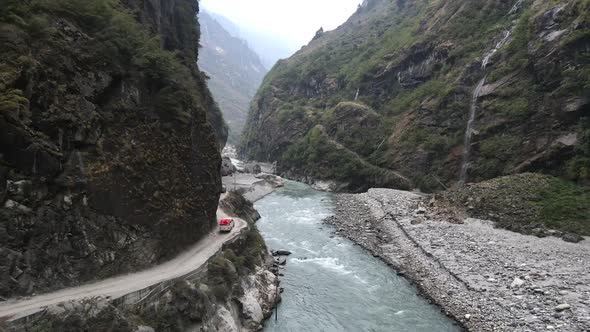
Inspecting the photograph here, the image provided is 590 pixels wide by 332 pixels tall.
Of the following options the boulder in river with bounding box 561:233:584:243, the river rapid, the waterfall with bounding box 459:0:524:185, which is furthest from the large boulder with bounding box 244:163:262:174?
the boulder in river with bounding box 561:233:584:243

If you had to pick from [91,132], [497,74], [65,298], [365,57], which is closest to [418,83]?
[497,74]

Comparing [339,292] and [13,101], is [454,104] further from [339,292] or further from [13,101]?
[13,101]

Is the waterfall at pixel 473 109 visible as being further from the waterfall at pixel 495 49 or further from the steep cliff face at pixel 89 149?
the steep cliff face at pixel 89 149

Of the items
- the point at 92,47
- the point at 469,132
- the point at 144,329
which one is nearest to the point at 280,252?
the point at 144,329

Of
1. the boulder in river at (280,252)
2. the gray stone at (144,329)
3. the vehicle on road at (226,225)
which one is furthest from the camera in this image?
the boulder in river at (280,252)

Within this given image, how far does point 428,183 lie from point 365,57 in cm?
6737

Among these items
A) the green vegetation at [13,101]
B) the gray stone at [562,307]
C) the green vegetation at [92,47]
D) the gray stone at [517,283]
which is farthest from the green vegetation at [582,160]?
the green vegetation at [13,101]

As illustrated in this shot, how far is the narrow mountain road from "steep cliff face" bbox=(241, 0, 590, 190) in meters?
43.1

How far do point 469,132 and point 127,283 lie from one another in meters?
58.7

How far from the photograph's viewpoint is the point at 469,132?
6425cm

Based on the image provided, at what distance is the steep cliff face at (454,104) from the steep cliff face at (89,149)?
4491 centimetres

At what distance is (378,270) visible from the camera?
3609cm

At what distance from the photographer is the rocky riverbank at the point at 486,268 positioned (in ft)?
82.3

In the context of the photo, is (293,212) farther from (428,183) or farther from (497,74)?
(497,74)
